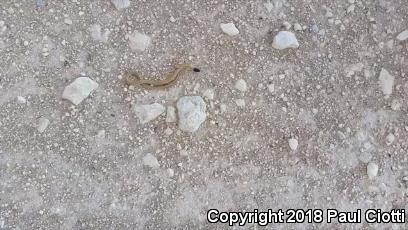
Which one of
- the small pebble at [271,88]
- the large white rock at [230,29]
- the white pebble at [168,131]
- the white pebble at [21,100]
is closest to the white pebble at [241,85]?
the small pebble at [271,88]

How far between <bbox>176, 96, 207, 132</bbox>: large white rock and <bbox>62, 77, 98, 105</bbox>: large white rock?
17.9 inches

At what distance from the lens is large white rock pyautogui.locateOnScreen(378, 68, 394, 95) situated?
276 cm

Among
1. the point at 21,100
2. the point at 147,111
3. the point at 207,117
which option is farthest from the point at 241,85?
the point at 21,100

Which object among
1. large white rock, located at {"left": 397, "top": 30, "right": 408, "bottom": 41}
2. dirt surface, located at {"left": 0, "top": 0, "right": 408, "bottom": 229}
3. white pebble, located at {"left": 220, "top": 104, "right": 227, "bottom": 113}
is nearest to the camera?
dirt surface, located at {"left": 0, "top": 0, "right": 408, "bottom": 229}

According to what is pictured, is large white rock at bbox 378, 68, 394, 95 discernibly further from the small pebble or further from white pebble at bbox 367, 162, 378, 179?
the small pebble

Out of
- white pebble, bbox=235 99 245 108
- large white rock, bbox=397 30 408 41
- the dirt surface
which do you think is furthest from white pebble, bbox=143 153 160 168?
large white rock, bbox=397 30 408 41

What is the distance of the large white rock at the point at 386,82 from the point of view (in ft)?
9.06

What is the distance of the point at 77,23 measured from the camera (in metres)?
2.66

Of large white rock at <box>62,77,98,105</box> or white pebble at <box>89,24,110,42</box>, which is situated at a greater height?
white pebble at <box>89,24,110,42</box>

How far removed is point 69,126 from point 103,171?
0.91 feet

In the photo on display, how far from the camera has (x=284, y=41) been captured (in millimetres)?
2721

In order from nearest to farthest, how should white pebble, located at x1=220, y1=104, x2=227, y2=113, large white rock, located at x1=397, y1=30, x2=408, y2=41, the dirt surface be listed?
the dirt surface < white pebble, located at x1=220, y1=104, x2=227, y2=113 < large white rock, located at x1=397, y1=30, x2=408, y2=41

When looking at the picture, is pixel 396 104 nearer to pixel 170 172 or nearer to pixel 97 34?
pixel 170 172

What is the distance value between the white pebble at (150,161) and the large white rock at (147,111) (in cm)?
17
